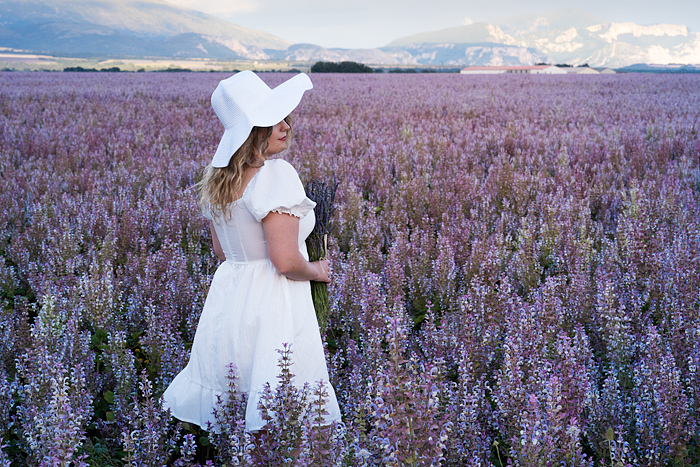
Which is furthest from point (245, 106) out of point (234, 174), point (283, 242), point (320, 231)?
point (320, 231)

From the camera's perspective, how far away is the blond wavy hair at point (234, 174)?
207 centimetres

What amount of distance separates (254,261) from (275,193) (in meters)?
0.34

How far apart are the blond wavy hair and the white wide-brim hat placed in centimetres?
4

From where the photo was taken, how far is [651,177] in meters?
6.06

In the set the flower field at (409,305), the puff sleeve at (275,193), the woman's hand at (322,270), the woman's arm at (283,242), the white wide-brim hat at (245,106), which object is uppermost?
the white wide-brim hat at (245,106)

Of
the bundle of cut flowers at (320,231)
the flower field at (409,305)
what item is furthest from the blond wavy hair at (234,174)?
the flower field at (409,305)

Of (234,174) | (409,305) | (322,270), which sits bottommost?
(409,305)

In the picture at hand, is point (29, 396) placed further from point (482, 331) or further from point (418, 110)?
point (418, 110)

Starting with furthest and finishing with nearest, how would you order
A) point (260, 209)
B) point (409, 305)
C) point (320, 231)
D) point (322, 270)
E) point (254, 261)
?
point (409, 305)
point (320, 231)
point (322, 270)
point (254, 261)
point (260, 209)

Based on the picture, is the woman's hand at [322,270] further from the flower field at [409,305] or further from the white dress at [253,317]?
the flower field at [409,305]

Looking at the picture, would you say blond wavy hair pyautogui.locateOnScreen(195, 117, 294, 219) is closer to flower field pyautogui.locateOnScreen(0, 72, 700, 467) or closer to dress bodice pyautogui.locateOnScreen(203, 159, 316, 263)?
dress bodice pyautogui.locateOnScreen(203, 159, 316, 263)

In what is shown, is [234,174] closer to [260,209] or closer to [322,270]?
[260,209]

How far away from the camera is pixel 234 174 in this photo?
6.77ft

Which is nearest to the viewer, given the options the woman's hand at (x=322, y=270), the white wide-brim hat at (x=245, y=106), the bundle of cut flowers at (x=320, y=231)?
the white wide-brim hat at (x=245, y=106)
